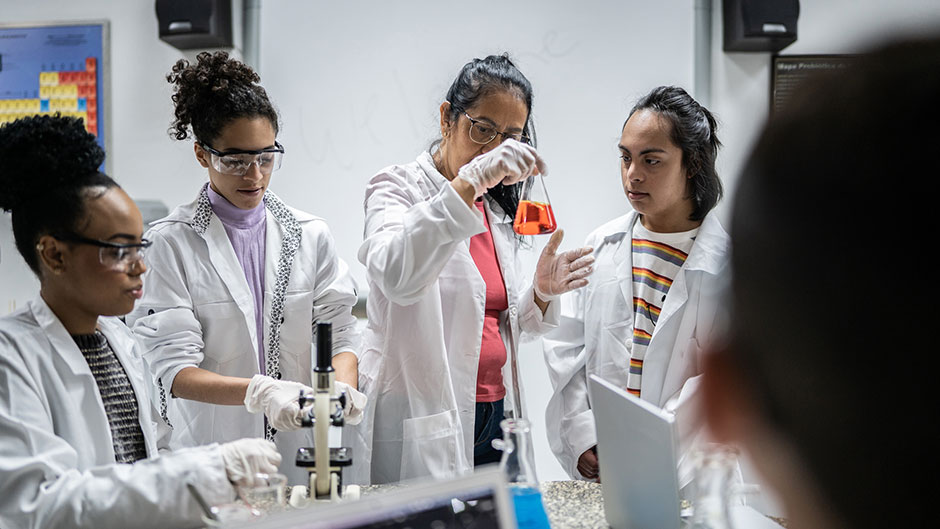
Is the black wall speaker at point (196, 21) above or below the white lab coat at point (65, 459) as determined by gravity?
above

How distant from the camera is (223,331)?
180 cm

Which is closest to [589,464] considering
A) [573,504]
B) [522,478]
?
[573,504]

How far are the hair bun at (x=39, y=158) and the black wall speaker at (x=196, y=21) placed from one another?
64.3 inches

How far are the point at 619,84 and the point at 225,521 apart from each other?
2.35 metres

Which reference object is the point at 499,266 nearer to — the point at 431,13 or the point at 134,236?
the point at 134,236

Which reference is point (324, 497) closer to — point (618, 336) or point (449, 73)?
point (618, 336)

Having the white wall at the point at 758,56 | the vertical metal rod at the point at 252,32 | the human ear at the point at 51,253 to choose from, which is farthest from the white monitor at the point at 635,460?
the vertical metal rod at the point at 252,32

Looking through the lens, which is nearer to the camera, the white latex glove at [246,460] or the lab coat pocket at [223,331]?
the white latex glove at [246,460]

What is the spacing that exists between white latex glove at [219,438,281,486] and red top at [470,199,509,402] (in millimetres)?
764

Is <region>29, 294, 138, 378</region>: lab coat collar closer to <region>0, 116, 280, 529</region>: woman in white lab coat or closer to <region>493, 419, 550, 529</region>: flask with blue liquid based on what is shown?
<region>0, 116, 280, 529</region>: woman in white lab coat

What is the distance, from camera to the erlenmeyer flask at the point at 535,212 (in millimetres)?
1733

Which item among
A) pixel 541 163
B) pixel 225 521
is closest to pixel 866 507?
pixel 225 521

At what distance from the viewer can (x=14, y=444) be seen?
3.59 feet

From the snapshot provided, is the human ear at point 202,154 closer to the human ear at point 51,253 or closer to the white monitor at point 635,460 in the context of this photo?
the human ear at point 51,253
